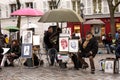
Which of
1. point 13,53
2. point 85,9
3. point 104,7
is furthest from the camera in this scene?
point 85,9

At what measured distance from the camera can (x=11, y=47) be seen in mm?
20391

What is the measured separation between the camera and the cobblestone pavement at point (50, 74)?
15.6 metres

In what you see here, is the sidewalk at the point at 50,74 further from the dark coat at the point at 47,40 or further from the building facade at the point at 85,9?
the building facade at the point at 85,9

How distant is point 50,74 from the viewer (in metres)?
16.8

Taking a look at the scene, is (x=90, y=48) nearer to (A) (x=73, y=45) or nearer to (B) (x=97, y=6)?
(A) (x=73, y=45)

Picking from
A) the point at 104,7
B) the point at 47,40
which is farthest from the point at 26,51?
the point at 104,7

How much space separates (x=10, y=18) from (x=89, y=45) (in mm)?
34483

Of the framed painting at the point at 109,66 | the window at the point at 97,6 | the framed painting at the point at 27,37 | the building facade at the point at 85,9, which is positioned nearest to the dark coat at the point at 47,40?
the framed painting at the point at 27,37

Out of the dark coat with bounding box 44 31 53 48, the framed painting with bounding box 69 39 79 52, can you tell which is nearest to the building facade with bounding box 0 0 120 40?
the dark coat with bounding box 44 31 53 48

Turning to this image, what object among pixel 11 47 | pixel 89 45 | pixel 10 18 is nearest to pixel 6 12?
pixel 10 18

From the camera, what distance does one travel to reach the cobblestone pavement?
1560 cm

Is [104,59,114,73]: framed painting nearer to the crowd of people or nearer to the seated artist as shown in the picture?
the crowd of people

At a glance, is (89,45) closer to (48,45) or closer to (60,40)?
(60,40)

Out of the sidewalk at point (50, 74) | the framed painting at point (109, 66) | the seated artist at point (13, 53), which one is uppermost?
the seated artist at point (13, 53)
